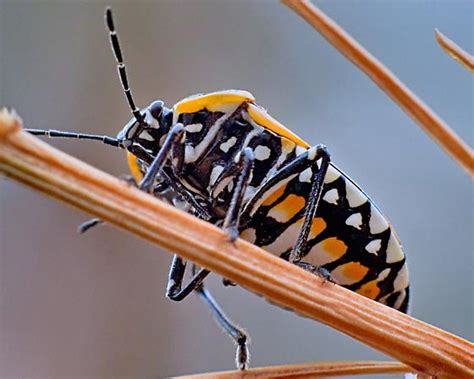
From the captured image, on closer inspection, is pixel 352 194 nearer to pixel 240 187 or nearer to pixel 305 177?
pixel 305 177

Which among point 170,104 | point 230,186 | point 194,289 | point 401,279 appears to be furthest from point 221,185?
point 170,104

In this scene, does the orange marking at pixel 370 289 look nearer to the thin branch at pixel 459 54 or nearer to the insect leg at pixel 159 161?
the insect leg at pixel 159 161

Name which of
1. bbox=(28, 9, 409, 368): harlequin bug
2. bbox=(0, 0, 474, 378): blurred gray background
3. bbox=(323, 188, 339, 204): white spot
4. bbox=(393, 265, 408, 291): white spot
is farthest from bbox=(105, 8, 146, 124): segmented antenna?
bbox=(0, 0, 474, 378): blurred gray background

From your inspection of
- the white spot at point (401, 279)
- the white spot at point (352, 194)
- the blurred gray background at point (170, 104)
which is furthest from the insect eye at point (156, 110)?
the blurred gray background at point (170, 104)

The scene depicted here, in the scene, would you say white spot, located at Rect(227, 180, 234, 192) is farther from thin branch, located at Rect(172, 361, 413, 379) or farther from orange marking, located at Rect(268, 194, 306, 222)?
thin branch, located at Rect(172, 361, 413, 379)

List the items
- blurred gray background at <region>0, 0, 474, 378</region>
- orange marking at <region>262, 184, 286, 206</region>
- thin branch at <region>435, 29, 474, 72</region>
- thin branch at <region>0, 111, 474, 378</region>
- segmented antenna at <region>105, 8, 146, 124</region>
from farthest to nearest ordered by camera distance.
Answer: blurred gray background at <region>0, 0, 474, 378</region>, orange marking at <region>262, 184, 286, 206</region>, segmented antenna at <region>105, 8, 146, 124</region>, thin branch at <region>435, 29, 474, 72</region>, thin branch at <region>0, 111, 474, 378</region>
